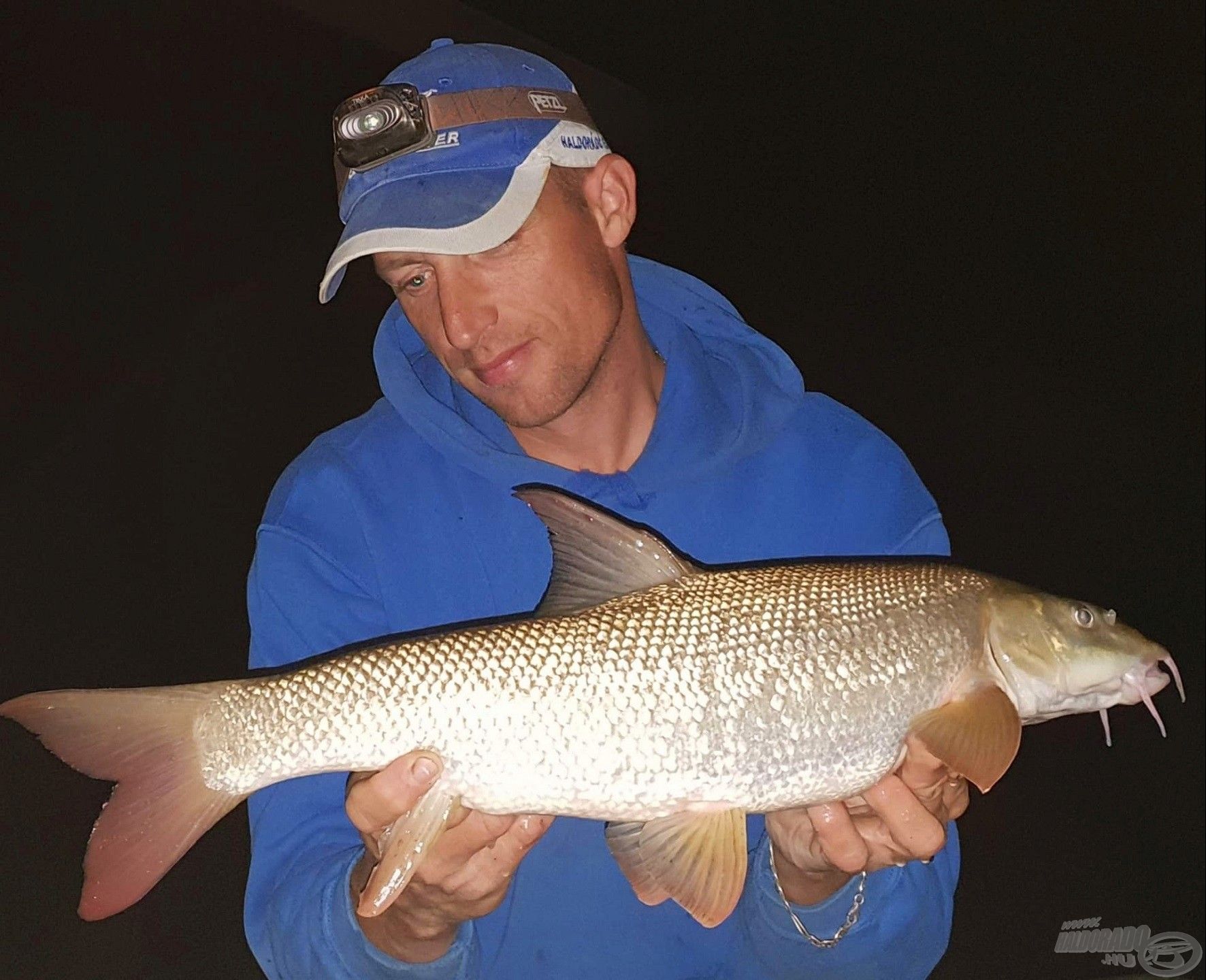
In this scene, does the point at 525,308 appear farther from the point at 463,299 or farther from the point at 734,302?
the point at 734,302

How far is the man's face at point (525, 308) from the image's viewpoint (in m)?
1.33

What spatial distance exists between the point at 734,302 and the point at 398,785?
2203mm

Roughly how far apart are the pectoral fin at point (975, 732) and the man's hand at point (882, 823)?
0.09ft

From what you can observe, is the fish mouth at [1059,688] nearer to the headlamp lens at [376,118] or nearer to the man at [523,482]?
the man at [523,482]

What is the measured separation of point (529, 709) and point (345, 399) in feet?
5.42

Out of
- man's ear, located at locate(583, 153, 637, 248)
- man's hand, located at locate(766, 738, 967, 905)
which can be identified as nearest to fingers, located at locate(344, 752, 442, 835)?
man's hand, located at locate(766, 738, 967, 905)

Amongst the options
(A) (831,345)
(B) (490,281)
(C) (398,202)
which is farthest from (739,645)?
(A) (831,345)

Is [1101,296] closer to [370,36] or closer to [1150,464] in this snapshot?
[1150,464]

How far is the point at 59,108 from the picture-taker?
203 centimetres

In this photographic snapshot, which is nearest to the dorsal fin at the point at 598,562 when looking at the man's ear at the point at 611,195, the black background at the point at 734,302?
the man's ear at the point at 611,195

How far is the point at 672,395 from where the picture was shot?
156 centimetres

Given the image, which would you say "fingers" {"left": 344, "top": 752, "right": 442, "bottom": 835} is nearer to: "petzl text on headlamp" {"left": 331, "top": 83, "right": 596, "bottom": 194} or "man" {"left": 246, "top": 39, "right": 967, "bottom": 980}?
"man" {"left": 246, "top": 39, "right": 967, "bottom": 980}

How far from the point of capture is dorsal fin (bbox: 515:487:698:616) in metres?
1.11

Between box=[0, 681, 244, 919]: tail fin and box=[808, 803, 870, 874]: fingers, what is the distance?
630mm
